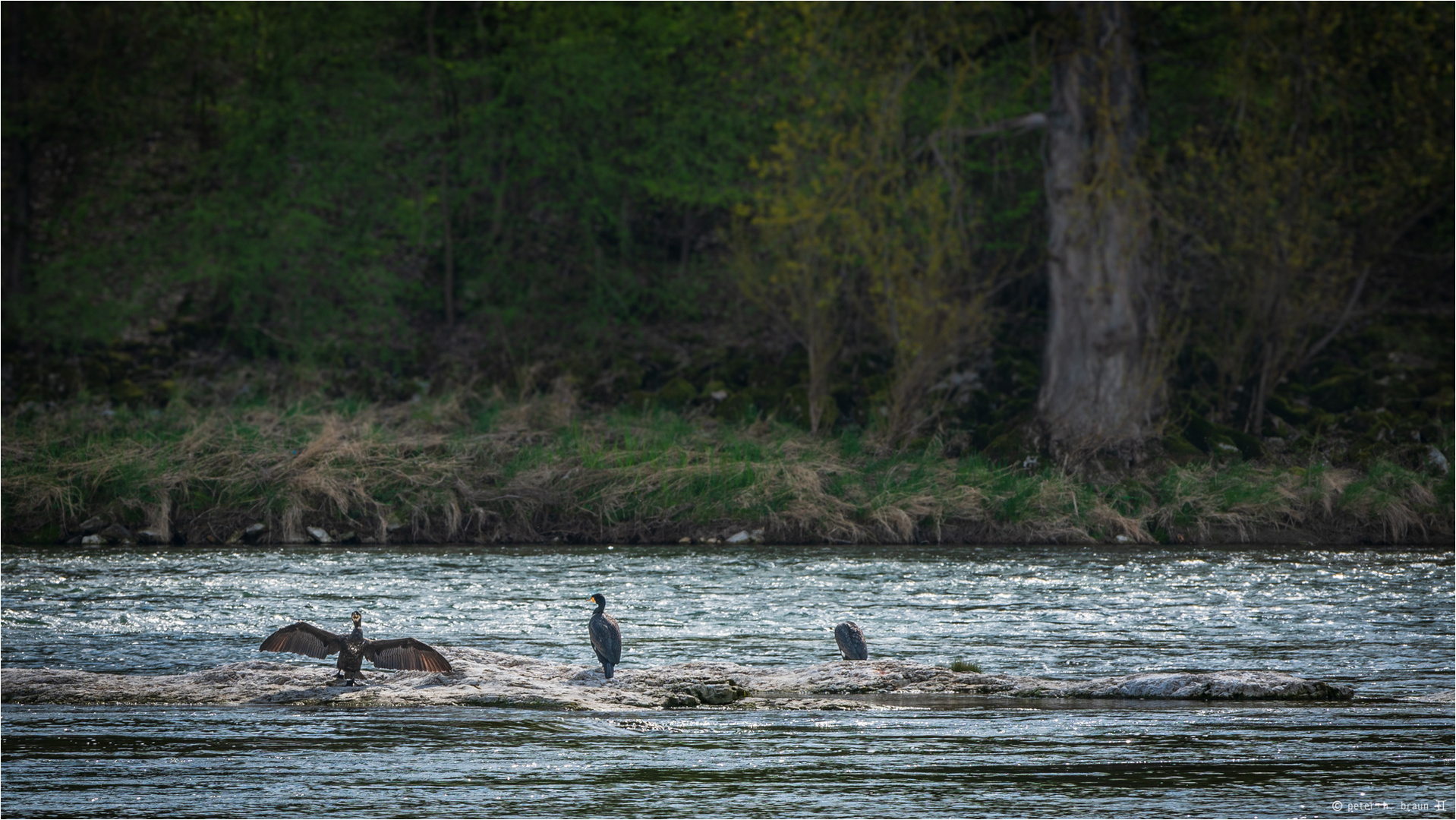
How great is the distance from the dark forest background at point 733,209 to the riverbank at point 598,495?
1.81m

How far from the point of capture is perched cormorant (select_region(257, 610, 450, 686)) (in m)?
10.1

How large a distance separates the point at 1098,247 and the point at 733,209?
6.26m

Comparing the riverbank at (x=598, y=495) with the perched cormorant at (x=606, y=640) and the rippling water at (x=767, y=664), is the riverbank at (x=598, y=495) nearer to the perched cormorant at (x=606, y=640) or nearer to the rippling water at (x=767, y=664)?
the rippling water at (x=767, y=664)

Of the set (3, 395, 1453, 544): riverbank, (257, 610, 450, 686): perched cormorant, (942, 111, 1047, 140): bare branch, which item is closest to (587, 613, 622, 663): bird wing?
(257, 610, 450, 686): perched cormorant

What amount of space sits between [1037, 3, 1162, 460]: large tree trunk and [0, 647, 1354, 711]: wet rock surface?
40.6 ft

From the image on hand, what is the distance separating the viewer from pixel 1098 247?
2259 centimetres

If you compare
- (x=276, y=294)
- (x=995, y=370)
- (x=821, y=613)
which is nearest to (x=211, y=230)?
(x=276, y=294)

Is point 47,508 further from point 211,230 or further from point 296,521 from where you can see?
point 211,230

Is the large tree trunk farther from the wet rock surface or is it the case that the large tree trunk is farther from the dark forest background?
the wet rock surface

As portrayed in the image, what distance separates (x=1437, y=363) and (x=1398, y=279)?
334cm

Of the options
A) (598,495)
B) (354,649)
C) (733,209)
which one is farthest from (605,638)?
(733,209)

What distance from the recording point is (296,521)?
2014 centimetres

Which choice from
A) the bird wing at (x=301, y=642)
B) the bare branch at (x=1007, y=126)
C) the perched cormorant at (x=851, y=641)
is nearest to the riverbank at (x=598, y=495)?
the bare branch at (x=1007, y=126)

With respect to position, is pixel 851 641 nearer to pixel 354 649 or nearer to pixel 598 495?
pixel 354 649
